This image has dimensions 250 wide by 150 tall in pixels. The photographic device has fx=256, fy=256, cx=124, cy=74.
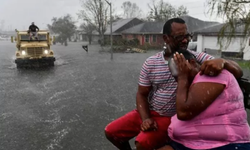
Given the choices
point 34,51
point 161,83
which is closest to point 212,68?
point 161,83

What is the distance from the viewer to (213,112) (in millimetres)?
1600

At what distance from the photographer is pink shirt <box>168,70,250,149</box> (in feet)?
5.22

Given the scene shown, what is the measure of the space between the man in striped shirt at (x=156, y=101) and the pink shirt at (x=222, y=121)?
0.35m

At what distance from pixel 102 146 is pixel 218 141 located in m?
3.53

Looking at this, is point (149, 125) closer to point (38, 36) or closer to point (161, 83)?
point (161, 83)

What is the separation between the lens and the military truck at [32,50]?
15.9 m

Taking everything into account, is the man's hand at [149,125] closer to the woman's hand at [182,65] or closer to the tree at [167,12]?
the woman's hand at [182,65]

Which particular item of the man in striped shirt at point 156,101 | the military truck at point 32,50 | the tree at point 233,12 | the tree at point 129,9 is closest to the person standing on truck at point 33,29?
the military truck at point 32,50

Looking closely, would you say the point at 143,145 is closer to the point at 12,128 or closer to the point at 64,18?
the point at 12,128

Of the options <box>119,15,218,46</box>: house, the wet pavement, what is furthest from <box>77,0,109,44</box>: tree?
the wet pavement

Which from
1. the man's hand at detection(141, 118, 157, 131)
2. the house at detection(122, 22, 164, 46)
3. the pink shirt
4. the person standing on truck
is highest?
the house at detection(122, 22, 164, 46)

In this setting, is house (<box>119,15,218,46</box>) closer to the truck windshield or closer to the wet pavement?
the truck windshield

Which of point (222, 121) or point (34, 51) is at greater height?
point (34, 51)

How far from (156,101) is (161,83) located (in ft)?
0.57
